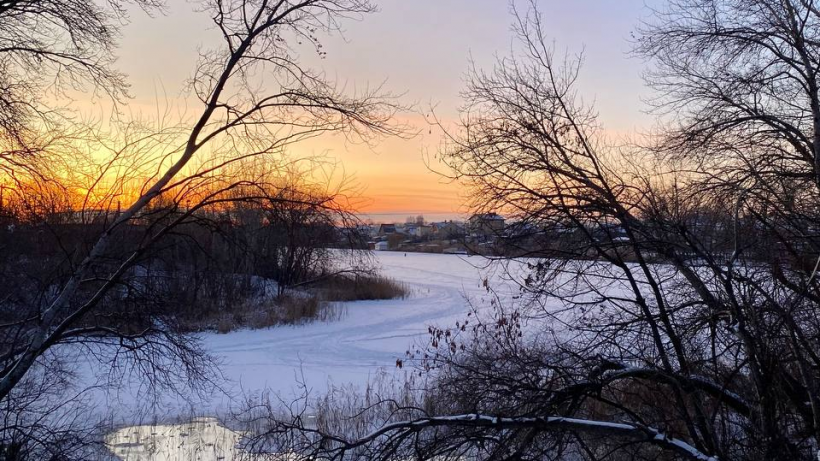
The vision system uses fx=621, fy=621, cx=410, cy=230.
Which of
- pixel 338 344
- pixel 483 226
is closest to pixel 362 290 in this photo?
pixel 338 344

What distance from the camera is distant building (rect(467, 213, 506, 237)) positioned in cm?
606

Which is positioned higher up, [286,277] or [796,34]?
[796,34]

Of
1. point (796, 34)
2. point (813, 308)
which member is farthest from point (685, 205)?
point (796, 34)

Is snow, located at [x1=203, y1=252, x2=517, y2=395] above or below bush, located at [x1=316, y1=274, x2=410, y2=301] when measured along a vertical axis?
below

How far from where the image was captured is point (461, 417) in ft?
14.8

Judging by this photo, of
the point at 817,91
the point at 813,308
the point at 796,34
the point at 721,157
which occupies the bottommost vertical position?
the point at 813,308

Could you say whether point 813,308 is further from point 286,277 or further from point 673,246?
point 286,277

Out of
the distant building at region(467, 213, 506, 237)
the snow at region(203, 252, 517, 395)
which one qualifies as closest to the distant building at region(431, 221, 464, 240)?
the distant building at region(467, 213, 506, 237)

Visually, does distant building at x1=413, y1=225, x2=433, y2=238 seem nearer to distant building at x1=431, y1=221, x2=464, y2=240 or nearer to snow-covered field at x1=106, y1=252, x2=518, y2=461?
snow-covered field at x1=106, y1=252, x2=518, y2=461

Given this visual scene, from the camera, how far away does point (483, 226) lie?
20.0ft

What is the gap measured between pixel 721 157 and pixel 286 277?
1933cm

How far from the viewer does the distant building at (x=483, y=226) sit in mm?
6062

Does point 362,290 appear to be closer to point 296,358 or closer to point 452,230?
point 296,358

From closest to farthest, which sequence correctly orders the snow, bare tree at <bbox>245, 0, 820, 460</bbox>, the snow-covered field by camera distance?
bare tree at <bbox>245, 0, 820, 460</bbox>, the snow-covered field, the snow
